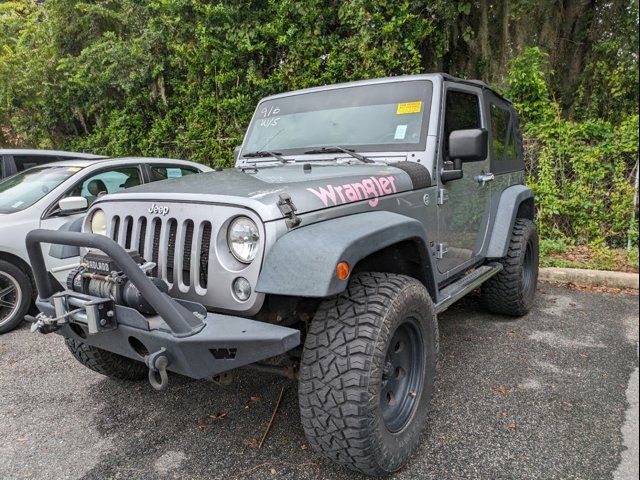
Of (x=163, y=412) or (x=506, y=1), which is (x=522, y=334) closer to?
(x=163, y=412)

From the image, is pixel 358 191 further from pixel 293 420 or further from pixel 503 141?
pixel 503 141

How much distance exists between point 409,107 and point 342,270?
173 cm

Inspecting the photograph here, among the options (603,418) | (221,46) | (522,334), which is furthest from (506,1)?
(603,418)

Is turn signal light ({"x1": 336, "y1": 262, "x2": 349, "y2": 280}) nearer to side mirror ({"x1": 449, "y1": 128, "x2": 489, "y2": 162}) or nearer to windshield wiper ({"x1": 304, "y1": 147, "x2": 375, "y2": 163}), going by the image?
windshield wiper ({"x1": 304, "y1": 147, "x2": 375, "y2": 163})

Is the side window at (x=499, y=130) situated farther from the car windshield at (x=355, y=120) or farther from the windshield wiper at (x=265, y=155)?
the windshield wiper at (x=265, y=155)

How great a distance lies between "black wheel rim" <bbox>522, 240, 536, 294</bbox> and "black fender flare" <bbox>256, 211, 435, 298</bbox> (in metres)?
2.83

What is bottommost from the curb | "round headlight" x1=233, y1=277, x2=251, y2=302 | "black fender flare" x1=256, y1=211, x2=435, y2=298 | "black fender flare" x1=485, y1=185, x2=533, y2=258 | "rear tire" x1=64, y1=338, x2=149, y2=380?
the curb

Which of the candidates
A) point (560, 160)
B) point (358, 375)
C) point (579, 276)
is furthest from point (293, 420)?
point (560, 160)

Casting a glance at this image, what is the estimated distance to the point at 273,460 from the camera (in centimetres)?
240

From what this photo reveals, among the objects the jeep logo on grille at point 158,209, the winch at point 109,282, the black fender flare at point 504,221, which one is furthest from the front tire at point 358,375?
the black fender flare at point 504,221

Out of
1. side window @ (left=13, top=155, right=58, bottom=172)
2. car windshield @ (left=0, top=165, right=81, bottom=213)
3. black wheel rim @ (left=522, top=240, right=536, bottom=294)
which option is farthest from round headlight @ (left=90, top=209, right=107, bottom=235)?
side window @ (left=13, top=155, right=58, bottom=172)

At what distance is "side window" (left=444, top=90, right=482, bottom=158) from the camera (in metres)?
3.29

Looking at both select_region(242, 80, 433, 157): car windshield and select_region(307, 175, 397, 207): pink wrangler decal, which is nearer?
select_region(307, 175, 397, 207): pink wrangler decal

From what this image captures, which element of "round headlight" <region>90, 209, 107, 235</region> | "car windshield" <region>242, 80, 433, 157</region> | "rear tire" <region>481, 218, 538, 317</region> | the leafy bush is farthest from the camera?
the leafy bush
